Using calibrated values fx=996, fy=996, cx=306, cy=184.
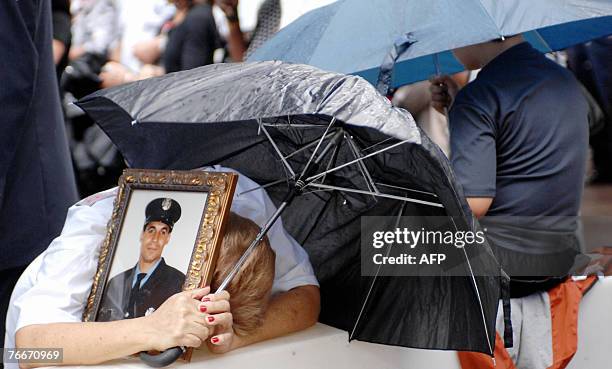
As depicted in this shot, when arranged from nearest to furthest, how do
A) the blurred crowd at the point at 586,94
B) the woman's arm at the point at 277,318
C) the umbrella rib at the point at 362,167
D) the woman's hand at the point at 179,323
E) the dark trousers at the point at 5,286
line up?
1. the woman's hand at the point at 179,323
2. the woman's arm at the point at 277,318
3. the umbrella rib at the point at 362,167
4. the dark trousers at the point at 5,286
5. the blurred crowd at the point at 586,94

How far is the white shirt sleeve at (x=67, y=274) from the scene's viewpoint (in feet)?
8.17

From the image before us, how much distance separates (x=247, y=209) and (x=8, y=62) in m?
0.88

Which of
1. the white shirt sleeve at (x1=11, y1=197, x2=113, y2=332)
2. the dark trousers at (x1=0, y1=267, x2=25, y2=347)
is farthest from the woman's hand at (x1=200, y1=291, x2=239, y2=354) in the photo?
the dark trousers at (x1=0, y1=267, x2=25, y2=347)

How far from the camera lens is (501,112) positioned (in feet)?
10.7

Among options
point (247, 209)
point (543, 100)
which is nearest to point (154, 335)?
point (247, 209)

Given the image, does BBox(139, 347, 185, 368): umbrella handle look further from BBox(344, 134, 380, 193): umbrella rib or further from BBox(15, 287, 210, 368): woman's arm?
BBox(344, 134, 380, 193): umbrella rib

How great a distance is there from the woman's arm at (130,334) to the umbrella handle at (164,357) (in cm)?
2

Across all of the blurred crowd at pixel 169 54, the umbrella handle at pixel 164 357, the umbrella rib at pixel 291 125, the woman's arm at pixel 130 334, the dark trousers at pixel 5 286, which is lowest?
the blurred crowd at pixel 169 54

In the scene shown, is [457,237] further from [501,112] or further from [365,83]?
[501,112]

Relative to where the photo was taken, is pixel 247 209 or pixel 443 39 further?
pixel 443 39

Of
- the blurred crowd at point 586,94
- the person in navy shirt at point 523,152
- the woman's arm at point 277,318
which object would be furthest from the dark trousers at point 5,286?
the blurred crowd at point 586,94

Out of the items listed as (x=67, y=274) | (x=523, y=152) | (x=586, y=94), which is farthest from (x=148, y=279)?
(x=586, y=94)

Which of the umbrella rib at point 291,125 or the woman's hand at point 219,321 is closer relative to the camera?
the woman's hand at point 219,321

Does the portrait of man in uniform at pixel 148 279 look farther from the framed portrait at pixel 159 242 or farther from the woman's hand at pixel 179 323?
the woman's hand at pixel 179 323
